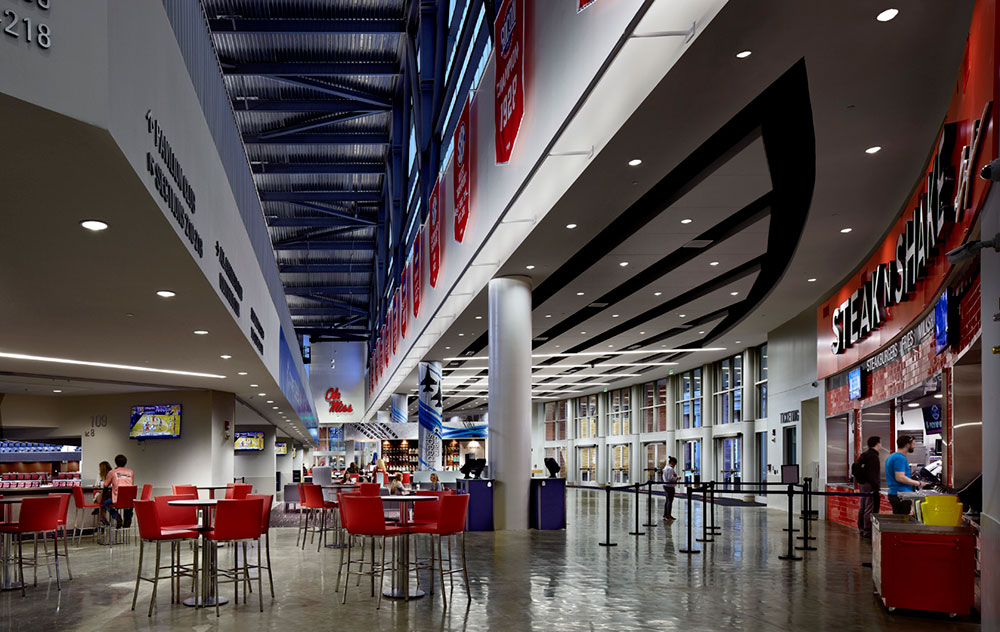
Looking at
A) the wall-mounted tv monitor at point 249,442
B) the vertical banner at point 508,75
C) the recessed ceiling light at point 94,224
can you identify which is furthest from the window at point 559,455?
the recessed ceiling light at point 94,224

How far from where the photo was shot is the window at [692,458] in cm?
2817

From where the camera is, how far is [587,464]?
4009 centimetres

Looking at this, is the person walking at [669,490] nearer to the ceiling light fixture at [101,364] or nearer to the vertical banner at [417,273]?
the vertical banner at [417,273]

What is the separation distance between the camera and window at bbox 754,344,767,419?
23203mm

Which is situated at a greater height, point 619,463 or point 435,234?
point 435,234

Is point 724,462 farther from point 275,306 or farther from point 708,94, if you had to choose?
point 708,94

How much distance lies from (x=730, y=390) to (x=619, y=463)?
1143cm

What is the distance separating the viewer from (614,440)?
36.5 meters

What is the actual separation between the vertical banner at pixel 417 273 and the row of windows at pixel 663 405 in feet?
32.1

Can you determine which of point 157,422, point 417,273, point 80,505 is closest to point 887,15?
point 80,505

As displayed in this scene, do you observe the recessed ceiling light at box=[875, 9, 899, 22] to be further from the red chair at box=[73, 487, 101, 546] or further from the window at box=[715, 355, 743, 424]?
the window at box=[715, 355, 743, 424]

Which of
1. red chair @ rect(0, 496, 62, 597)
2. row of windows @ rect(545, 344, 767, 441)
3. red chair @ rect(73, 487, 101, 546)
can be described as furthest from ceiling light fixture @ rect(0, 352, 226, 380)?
row of windows @ rect(545, 344, 767, 441)

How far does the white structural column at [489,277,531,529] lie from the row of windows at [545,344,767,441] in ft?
38.7

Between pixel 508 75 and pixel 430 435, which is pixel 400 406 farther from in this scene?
pixel 508 75
